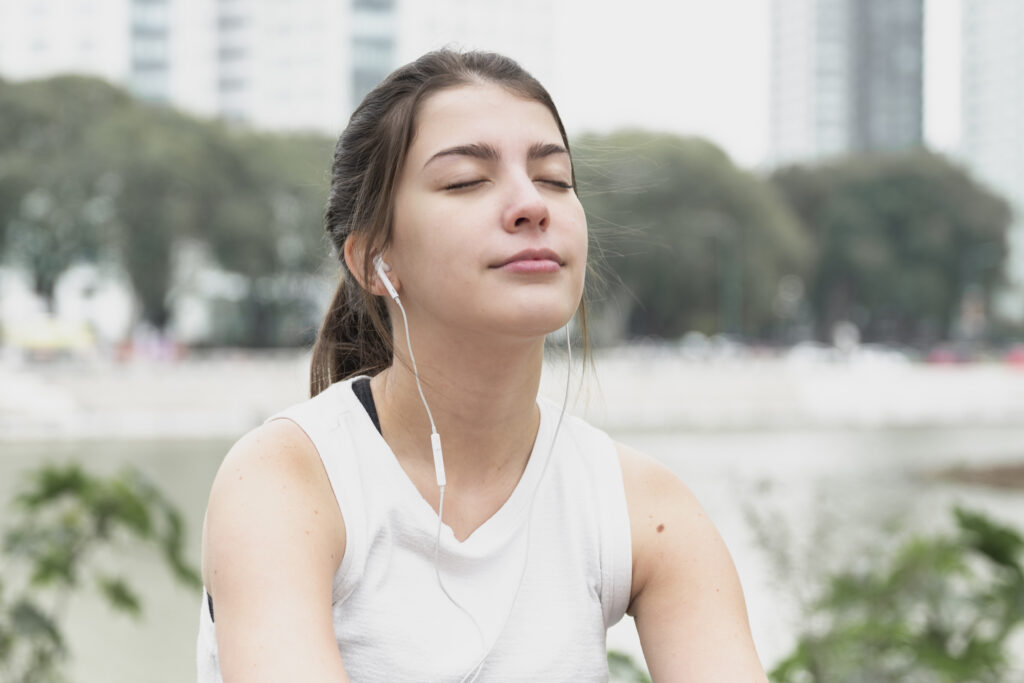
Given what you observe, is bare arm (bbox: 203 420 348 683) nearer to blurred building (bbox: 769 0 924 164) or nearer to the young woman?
the young woman

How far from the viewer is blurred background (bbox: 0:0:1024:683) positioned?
9.66 feet

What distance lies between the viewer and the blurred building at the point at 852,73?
99.9 metres

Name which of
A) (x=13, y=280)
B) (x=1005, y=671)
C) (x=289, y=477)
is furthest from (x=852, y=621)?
(x=13, y=280)

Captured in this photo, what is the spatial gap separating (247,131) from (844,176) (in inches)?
1098

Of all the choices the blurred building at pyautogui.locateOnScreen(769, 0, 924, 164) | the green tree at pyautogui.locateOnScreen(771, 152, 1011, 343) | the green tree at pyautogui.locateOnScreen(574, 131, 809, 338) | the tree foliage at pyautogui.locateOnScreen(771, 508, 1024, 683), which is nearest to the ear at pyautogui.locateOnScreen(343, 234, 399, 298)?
the tree foliage at pyautogui.locateOnScreen(771, 508, 1024, 683)

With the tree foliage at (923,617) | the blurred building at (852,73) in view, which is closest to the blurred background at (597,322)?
the tree foliage at (923,617)

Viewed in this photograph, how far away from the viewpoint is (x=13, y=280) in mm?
41094

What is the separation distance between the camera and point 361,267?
1.30 meters

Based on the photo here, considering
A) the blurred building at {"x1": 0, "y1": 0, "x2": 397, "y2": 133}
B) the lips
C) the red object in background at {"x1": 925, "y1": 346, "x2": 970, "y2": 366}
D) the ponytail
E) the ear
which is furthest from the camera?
the blurred building at {"x1": 0, "y1": 0, "x2": 397, "y2": 133}

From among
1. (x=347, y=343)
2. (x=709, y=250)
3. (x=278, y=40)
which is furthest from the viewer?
(x=278, y=40)

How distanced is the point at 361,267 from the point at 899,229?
55901mm

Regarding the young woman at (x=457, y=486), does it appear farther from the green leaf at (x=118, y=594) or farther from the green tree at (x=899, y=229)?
the green tree at (x=899, y=229)

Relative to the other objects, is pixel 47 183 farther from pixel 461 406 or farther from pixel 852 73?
pixel 852 73

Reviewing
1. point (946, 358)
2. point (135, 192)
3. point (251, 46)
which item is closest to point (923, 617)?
point (135, 192)
